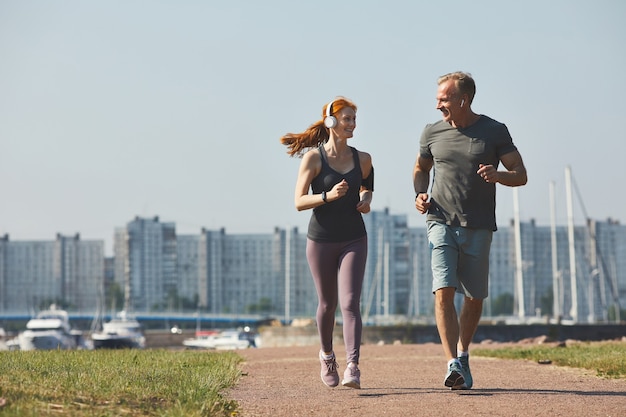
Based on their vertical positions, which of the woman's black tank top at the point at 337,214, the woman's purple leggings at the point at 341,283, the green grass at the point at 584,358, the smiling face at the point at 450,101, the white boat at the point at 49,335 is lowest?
the white boat at the point at 49,335

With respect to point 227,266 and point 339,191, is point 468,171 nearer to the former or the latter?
point 339,191

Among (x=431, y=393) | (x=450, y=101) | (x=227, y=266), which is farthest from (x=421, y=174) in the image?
(x=227, y=266)

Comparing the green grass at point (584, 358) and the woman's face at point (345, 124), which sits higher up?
the woman's face at point (345, 124)

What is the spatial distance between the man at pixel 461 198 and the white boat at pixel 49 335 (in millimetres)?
48324

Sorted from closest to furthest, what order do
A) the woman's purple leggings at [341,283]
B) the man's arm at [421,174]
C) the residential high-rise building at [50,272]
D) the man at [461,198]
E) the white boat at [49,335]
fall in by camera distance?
the woman's purple leggings at [341,283]
the man at [461,198]
the man's arm at [421,174]
the white boat at [49,335]
the residential high-rise building at [50,272]

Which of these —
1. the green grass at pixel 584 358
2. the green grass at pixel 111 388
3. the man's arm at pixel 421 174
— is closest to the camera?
→ the green grass at pixel 111 388

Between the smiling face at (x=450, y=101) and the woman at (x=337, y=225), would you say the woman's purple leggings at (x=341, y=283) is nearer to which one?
the woman at (x=337, y=225)

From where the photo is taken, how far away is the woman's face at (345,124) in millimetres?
7875

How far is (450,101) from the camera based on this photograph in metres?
7.88

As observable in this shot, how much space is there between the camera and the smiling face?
25.9 ft

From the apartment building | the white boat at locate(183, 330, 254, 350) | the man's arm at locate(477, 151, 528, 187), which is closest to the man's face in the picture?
the man's arm at locate(477, 151, 528, 187)

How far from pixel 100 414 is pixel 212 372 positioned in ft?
10.8

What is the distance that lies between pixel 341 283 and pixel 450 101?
1.31 metres

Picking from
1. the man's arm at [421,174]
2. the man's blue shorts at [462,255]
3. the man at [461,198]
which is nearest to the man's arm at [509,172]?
the man at [461,198]
